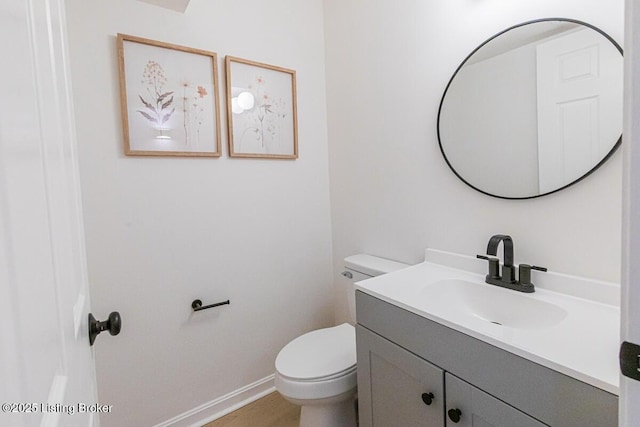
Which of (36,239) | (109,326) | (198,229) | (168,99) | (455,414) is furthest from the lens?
(198,229)

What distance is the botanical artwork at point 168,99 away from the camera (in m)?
1.44

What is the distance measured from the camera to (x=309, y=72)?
2.02 meters

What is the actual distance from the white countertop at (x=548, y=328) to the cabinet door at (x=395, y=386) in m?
0.17

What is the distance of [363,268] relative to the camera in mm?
1671

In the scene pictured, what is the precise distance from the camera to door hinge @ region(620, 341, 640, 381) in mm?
448

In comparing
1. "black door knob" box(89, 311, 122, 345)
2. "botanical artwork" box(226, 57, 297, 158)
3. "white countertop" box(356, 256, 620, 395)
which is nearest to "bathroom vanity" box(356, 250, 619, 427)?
"white countertop" box(356, 256, 620, 395)

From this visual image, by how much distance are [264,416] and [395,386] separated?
1034mm

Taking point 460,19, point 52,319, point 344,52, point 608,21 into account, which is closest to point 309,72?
point 344,52

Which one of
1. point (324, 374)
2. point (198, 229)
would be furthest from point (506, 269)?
point (198, 229)

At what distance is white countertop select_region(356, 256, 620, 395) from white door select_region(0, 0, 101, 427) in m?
0.90

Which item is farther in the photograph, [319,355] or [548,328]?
[319,355]

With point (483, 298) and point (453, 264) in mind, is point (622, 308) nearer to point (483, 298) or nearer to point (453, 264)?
point (483, 298)

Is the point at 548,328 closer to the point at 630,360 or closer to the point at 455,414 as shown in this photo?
the point at 455,414

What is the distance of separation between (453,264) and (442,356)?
0.55 meters
